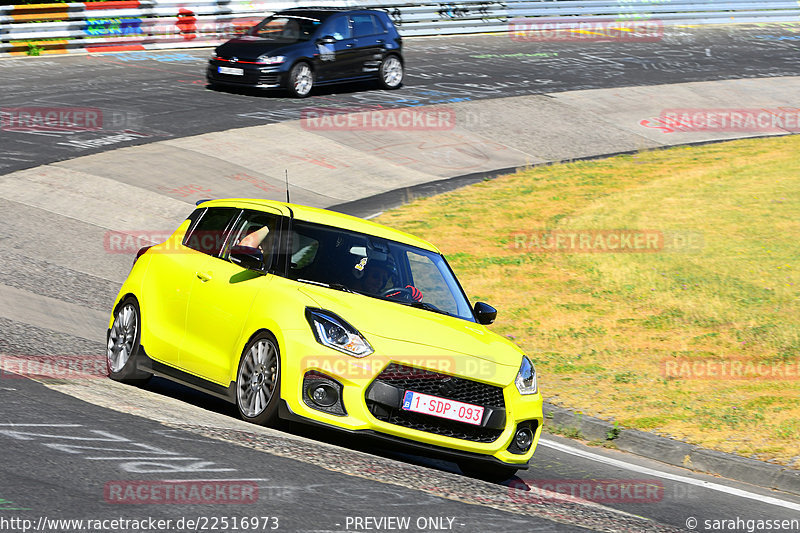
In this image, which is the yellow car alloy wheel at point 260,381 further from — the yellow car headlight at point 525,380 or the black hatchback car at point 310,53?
the black hatchback car at point 310,53

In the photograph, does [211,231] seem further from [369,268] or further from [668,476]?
[668,476]

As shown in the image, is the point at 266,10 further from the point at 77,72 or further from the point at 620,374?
the point at 620,374

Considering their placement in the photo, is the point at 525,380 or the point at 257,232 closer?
the point at 525,380

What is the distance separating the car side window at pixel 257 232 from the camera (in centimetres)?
834

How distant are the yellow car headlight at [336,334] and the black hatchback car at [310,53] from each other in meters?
17.6

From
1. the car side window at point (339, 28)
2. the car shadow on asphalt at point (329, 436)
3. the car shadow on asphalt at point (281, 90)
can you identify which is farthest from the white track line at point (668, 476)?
the car side window at point (339, 28)

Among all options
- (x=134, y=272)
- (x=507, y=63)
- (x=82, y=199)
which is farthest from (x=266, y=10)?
(x=134, y=272)

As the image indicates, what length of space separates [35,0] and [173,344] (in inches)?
1180

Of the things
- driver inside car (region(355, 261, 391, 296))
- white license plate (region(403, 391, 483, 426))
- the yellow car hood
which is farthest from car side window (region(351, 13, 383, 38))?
white license plate (region(403, 391, 483, 426))

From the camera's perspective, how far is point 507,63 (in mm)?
32312

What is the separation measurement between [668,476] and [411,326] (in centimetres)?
255

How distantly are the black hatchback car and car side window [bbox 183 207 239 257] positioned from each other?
51.3ft

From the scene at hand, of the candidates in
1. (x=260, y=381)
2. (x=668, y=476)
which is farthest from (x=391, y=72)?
(x=260, y=381)

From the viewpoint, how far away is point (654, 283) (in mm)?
14812
